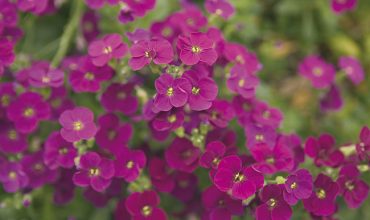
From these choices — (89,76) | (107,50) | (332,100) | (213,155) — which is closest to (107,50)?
(107,50)

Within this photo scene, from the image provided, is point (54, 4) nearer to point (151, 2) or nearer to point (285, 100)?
point (151, 2)

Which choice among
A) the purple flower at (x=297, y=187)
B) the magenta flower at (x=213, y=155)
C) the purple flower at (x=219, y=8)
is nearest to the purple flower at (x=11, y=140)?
the magenta flower at (x=213, y=155)

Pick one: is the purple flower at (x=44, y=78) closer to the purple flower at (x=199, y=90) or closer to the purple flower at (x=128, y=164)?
the purple flower at (x=128, y=164)

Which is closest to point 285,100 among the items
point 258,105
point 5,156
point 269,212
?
point 258,105

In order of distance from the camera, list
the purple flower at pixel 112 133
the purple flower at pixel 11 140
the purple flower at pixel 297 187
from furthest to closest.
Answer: the purple flower at pixel 11 140 < the purple flower at pixel 112 133 < the purple flower at pixel 297 187

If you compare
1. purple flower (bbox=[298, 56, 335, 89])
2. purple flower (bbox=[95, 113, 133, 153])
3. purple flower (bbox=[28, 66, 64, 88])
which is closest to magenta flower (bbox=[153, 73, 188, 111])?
purple flower (bbox=[95, 113, 133, 153])

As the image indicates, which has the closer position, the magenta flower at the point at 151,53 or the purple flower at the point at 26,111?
the magenta flower at the point at 151,53

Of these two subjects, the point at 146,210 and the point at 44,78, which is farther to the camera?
the point at 44,78

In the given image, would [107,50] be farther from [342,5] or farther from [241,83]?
[342,5]
